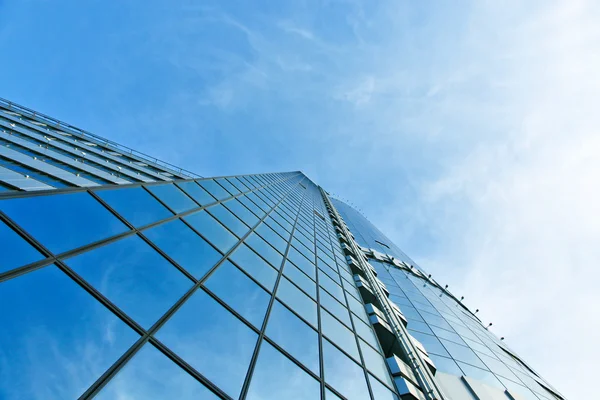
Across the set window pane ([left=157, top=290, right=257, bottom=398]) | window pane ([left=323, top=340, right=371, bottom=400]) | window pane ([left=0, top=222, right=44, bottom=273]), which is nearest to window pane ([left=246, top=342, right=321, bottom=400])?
window pane ([left=157, top=290, right=257, bottom=398])

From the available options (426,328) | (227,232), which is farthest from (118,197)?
(426,328)

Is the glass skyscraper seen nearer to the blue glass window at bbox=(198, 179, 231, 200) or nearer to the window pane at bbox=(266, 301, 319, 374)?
the window pane at bbox=(266, 301, 319, 374)

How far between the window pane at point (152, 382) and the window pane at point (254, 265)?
419 centimetres

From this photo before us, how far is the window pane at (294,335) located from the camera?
23.0 ft

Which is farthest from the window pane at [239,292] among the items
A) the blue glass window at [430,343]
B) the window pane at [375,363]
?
the blue glass window at [430,343]

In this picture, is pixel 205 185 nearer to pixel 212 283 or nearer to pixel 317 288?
pixel 317 288

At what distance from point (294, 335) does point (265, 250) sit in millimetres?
4075

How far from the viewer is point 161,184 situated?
31.3 feet

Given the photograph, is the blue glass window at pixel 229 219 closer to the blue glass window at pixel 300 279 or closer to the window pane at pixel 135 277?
the blue glass window at pixel 300 279

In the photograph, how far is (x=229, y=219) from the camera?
11484 mm

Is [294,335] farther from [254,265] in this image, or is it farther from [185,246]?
[185,246]

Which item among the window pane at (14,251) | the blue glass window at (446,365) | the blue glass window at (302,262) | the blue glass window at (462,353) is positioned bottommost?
the window pane at (14,251)

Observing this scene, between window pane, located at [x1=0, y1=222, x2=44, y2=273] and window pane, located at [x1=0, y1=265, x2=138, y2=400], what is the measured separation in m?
0.19

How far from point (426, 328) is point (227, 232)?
12.2 meters
